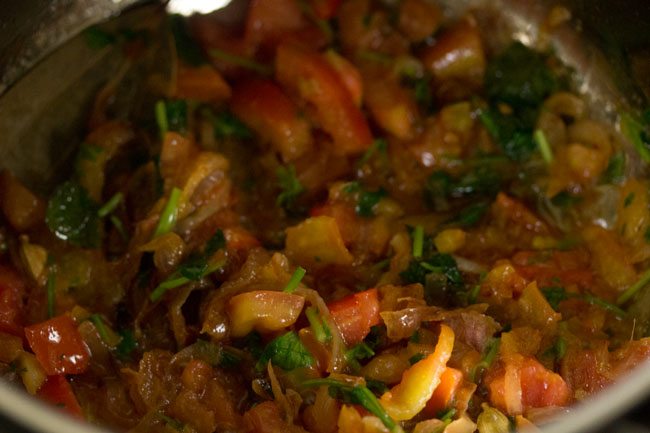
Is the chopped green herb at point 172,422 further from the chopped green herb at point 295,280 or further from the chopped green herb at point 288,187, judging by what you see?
the chopped green herb at point 288,187

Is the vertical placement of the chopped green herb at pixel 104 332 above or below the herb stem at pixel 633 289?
above

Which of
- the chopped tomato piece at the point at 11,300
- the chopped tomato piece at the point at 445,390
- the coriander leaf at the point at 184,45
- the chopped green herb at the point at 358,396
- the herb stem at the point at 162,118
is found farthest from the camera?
the coriander leaf at the point at 184,45

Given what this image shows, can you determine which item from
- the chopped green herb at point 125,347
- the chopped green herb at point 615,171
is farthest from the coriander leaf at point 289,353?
the chopped green herb at point 615,171

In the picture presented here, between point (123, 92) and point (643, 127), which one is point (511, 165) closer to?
point (643, 127)

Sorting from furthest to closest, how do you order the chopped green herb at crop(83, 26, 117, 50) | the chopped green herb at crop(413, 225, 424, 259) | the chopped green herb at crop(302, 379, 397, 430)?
the chopped green herb at crop(83, 26, 117, 50), the chopped green herb at crop(413, 225, 424, 259), the chopped green herb at crop(302, 379, 397, 430)

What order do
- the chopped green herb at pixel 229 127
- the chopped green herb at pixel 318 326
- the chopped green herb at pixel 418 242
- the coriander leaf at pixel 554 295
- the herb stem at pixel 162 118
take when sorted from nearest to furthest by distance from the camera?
the chopped green herb at pixel 318 326
the coriander leaf at pixel 554 295
the chopped green herb at pixel 418 242
the herb stem at pixel 162 118
the chopped green herb at pixel 229 127

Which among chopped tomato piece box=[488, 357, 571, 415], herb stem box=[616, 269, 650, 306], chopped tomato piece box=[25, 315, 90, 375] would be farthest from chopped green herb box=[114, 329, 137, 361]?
herb stem box=[616, 269, 650, 306]

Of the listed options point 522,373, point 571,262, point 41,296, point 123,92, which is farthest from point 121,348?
point 571,262

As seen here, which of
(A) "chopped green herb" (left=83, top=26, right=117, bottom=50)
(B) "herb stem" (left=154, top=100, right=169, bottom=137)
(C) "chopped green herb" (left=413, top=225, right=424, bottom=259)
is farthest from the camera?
(B) "herb stem" (left=154, top=100, right=169, bottom=137)

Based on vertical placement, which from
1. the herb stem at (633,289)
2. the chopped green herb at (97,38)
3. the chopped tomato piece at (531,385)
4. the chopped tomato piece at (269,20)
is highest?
the chopped green herb at (97,38)

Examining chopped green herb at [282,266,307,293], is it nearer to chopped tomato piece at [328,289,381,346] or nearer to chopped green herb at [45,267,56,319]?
chopped tomato piece at [328,289,381,346]
